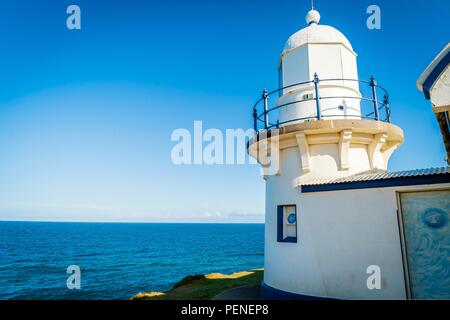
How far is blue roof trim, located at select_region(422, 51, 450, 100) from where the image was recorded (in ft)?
14.4

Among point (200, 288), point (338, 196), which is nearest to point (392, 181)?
point (338, 196)

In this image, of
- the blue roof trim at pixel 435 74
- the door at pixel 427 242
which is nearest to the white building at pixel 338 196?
the door at pixel 427 242

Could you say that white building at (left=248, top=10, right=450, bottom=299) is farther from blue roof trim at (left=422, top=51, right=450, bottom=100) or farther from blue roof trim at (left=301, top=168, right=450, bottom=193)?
blue roof trim at (left=422, top=51, right=450, bottom=100)

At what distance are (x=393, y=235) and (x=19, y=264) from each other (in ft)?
221

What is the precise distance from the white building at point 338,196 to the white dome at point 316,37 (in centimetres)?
5

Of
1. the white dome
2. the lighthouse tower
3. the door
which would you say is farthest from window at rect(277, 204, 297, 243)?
the white dome

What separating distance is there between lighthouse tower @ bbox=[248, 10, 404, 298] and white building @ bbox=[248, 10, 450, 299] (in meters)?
0.03

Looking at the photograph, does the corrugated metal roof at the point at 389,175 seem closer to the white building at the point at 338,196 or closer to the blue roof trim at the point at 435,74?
the white building at the point at 338,196

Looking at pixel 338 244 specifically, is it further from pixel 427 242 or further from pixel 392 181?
pixel 392 181

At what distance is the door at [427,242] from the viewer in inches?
281

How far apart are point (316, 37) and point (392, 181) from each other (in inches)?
226

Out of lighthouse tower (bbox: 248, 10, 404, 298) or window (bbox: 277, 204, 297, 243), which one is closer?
lighthouse tower (bbox: 248, 10, 404, 298)

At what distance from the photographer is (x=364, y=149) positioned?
372 inches
